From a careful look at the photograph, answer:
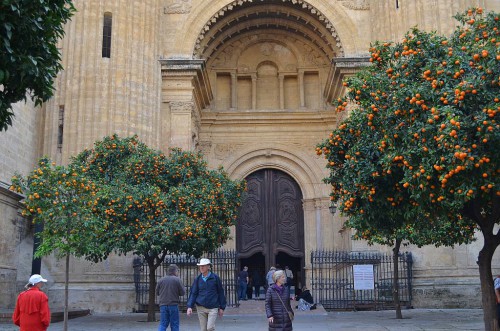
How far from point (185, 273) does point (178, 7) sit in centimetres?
988

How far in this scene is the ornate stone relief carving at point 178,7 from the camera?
23.3 metres

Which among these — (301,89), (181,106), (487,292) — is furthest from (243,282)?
(487,292)

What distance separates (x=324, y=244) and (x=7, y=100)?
18.2m

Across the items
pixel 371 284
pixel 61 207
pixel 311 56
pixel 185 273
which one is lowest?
pixel 371 284

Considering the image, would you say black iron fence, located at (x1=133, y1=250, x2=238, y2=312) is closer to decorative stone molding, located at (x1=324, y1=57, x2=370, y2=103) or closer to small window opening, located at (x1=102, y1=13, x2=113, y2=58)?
small window opening, located at (x1=102, y1=13, x2=113, y2=58)

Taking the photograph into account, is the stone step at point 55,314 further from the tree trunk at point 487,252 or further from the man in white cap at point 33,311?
the tree trunk at point 487,252

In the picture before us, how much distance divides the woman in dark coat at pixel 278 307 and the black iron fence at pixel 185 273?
34.4 ft

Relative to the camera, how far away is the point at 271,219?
82.9 feet

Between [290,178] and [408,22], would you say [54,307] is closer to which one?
[290,178]

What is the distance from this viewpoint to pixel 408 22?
21.0 meters

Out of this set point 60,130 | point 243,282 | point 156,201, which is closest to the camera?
point 156,201

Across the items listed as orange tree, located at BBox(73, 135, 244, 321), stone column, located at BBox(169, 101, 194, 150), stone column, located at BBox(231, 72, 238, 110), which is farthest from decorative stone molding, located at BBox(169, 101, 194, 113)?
orange tree, located at BBox(73, 135, 244, 321)

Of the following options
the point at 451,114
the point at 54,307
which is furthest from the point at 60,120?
the point at 451,114

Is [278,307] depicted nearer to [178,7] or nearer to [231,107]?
[178,7]
